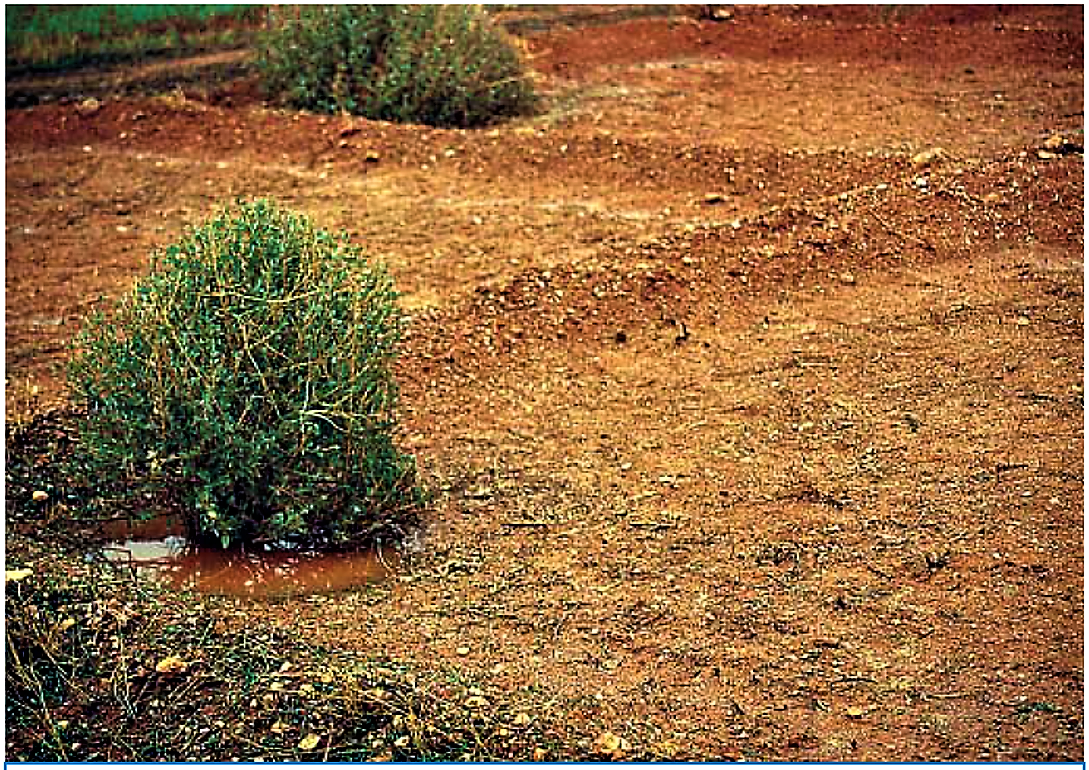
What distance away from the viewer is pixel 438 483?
16.2 feet

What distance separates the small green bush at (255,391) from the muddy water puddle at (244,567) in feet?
0.20

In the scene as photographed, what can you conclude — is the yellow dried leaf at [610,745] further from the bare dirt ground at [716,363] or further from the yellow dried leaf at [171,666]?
the yellow dried leaf at [171,666]

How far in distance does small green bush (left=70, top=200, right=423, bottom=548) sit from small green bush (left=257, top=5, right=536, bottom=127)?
4.17m

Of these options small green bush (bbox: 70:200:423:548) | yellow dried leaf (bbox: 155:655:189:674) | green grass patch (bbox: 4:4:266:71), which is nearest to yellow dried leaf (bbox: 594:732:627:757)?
yellow dried leaf (bbox: 155:655:189:674)

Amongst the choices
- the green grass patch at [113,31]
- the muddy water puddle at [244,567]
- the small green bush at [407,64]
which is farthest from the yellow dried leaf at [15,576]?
the green grass patch at [113,31]

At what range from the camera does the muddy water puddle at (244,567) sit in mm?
4434

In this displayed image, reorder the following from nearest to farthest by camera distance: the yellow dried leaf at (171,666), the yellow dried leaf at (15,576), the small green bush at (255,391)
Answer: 1. the yellow dried leaf at (171,666)
2. the yellow dried leaf at (15,576)
3. the small green bush at (255,391)

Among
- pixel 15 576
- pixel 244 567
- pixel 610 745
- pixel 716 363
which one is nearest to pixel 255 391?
pixel 244 567

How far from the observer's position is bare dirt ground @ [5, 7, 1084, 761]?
3.88m

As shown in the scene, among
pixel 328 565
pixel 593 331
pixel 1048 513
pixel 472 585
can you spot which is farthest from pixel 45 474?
pixel 1048 513

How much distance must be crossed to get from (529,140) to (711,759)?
5020 millimetres

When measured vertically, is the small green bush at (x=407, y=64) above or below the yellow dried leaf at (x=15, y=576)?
above

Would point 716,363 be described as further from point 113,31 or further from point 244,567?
point 113,31

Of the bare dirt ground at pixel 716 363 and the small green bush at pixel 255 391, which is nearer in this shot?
the bare dirt ground at pixel 716 363
